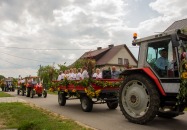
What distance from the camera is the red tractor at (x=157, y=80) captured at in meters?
7.63

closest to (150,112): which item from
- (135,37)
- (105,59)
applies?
(135,37)

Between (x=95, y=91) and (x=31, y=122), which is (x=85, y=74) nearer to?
(x=95, y=91)

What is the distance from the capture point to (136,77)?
8.56 meters

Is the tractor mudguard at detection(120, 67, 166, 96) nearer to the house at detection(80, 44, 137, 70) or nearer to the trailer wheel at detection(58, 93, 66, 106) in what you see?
the trailer wheel at detection(58, 93, 66, 106)

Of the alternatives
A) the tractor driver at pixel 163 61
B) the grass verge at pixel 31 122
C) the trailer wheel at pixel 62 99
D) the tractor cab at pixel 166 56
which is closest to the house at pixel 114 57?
the trailer wheel at pixel 62 99

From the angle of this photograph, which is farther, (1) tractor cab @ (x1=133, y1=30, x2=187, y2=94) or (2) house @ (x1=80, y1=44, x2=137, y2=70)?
(2) house @ (x1=80, y1=44, x2=137, y2=70)

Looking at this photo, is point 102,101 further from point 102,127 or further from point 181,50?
point 181,50

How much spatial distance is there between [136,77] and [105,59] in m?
40.3

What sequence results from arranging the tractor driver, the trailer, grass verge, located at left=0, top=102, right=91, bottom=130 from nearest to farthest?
grass verge, located at left=0, top=102, right=91, bottom=130 → the tractor driver → the trailer

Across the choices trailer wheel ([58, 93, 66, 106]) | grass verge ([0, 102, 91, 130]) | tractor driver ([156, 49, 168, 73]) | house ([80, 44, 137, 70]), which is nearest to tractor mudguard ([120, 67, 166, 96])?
tractor driver ([156, 49, 168, 73])

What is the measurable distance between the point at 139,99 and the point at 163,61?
1.35 meters

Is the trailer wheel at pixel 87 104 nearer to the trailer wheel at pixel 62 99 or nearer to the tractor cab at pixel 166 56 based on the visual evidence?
the trailer wheel at pixel 62 99

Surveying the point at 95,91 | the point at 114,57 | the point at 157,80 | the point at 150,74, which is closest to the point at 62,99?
the point at 95,91

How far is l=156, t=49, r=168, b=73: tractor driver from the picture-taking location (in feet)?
26.4
